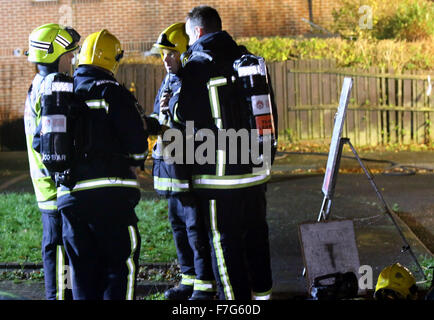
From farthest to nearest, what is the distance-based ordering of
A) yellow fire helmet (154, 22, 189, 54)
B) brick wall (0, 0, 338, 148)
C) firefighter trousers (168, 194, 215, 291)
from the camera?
brick wall (0, 0, 338, 148) → yellow fire helmet (154, 22, 189, 54) → firefighter trousers (168, 194, 215, 291)

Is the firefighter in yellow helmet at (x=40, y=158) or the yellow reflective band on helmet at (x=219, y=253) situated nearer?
the yellow reflective band on helmet at (x=219, y=253)

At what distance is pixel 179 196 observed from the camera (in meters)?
5.04

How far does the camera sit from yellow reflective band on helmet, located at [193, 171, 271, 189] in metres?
4.59

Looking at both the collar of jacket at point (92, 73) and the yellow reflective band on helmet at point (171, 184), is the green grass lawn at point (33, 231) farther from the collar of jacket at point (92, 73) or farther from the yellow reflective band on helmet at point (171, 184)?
the collar of jacket at point (92, 73)

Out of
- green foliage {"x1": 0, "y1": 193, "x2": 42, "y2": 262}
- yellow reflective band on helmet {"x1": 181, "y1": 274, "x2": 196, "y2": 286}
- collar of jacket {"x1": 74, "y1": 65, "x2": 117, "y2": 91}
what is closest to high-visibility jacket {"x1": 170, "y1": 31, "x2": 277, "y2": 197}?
collar of jacket {"x1": 74, "y1": 65, "x2": 117, "y2": 91}

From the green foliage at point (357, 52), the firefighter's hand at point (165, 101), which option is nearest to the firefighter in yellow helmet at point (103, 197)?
the firefighter's hand at point (165, 101)

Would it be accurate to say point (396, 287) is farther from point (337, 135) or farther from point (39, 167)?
point (39, 167)

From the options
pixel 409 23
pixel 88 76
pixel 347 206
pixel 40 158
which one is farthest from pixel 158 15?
pixel 88 76

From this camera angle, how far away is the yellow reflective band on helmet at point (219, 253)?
4.60 metres

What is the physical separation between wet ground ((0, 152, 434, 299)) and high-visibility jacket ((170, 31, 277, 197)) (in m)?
1.32

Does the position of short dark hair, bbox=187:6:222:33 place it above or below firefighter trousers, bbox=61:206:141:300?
above

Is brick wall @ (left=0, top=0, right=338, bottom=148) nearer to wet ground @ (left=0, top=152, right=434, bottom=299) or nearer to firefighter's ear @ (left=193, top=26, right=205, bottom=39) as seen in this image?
wet ground @ (left=0, top=152, right=434, bottom=299)
